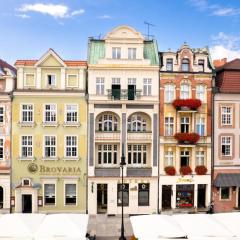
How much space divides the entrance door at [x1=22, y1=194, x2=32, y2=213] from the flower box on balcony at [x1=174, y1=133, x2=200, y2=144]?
49.1 feet

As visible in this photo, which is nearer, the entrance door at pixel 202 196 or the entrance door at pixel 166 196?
the entrance door at pixel 166 196

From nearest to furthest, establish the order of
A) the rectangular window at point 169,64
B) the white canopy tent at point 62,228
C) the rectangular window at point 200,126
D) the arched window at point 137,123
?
the white canopy tent at point 62,228, the rectangular window at point 169,64, the arched window at point 137,123, the rectangular window at point 200,126

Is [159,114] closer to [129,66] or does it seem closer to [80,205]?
[129,66]

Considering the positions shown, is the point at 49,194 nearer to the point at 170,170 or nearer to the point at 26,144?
the point at 26,144

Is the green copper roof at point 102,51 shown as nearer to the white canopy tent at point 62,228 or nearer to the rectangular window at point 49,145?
the rectangular window at point 49,145

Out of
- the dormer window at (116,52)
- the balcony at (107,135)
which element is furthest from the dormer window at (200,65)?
the balcony at (107,135)

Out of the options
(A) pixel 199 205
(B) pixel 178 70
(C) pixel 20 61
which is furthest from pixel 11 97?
(A) pixel 199 205

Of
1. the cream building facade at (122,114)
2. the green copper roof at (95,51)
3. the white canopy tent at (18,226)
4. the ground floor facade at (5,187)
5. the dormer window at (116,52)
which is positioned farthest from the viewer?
the green copper roof at (95,51)

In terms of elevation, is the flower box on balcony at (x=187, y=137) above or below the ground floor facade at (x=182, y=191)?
above

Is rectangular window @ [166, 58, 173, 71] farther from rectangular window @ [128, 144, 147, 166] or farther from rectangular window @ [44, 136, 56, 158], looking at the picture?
rectangular window @ [44, 136, 56, 158]

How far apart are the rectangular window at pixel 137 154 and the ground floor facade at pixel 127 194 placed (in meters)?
1.68

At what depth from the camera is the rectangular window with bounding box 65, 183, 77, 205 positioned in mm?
32375

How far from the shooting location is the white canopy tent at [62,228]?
772 inches

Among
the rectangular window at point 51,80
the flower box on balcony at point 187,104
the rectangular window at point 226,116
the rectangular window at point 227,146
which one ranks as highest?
the rectangular window at point 51,80
